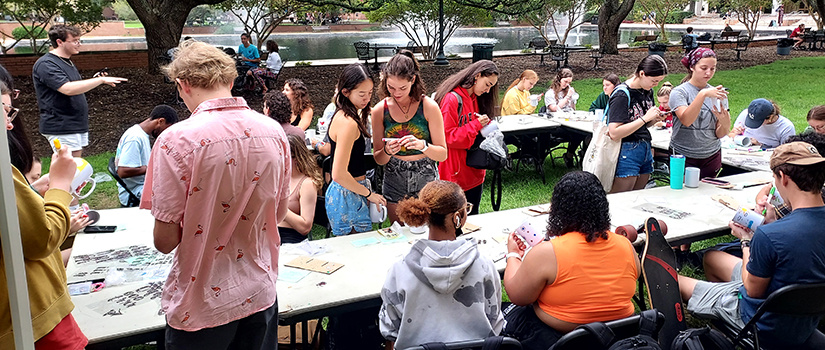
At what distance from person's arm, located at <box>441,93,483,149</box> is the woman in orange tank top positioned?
179cm

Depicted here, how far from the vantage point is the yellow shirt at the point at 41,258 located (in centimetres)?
169

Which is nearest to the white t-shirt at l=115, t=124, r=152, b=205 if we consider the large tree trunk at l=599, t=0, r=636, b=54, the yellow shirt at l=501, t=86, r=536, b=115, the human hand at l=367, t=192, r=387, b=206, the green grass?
the human hand at l=367, t=192, r=387, b=206

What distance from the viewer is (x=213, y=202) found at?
1976 mm

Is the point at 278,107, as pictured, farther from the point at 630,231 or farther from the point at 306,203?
the point at 630,231

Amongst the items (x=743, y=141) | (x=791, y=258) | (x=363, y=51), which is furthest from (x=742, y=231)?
(x=363, y=51)

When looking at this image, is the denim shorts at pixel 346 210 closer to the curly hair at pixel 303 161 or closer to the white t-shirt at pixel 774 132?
the curly hair at pixel 303 161

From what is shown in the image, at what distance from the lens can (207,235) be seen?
2.01 meters

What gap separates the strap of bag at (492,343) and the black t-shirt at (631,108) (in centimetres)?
275

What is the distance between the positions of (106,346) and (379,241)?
58.7 inches

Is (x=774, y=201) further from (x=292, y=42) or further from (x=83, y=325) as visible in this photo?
(x=292, y=42)

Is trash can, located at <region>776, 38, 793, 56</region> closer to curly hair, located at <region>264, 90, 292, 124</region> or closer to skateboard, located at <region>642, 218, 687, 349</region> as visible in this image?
curly hair, located at <region>264, 90, 292, 124</region>

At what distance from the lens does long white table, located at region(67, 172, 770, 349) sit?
2543 mm

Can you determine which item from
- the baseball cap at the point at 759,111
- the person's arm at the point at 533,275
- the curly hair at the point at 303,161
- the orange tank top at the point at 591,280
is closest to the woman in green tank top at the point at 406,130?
the curly hair at the point at 303,161

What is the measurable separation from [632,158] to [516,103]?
142 inches
